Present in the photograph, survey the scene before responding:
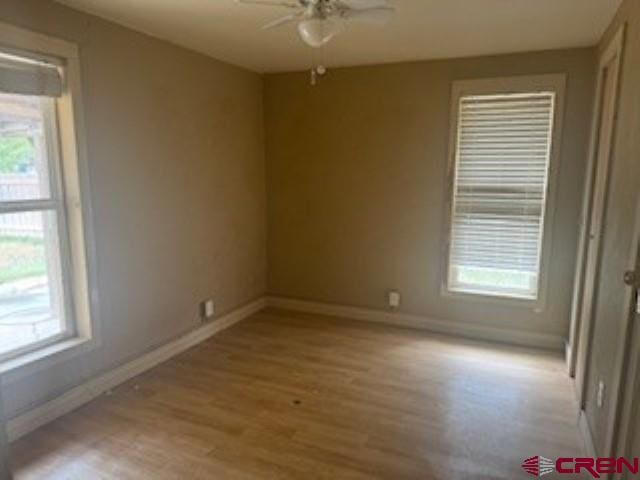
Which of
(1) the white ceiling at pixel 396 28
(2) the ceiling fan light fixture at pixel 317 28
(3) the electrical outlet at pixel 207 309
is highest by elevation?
(1) the white ceiling at pixel 396 28

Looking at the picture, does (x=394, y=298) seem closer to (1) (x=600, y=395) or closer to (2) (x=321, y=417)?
(2) (x=321, y=417)

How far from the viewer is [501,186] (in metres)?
3.60

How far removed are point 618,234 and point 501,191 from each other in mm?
1615

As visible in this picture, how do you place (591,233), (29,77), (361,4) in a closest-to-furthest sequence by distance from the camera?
(361,4)
(29,77)
(591,233)

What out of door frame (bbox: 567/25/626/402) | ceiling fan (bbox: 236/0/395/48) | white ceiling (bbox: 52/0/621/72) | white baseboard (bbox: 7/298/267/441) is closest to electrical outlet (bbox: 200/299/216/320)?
white baseboard (bbox: 7/298/267/441)

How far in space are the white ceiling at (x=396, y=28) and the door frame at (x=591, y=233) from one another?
0.29 m

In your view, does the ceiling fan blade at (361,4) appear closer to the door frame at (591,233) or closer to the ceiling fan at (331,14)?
the ceiling fan at (331,14)

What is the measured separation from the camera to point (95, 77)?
8.80 ft

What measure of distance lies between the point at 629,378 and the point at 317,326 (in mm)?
2726

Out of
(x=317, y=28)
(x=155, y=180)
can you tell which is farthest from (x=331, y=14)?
(x=155, y=180)

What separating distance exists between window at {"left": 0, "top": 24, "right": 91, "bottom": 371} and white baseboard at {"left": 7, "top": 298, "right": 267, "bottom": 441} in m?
0.31

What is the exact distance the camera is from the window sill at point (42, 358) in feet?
7.67

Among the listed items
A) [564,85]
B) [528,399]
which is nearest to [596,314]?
[528,399]

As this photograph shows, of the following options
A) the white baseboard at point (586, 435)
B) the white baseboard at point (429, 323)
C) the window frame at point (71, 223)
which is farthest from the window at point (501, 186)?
the window frame at point (71, 223)
